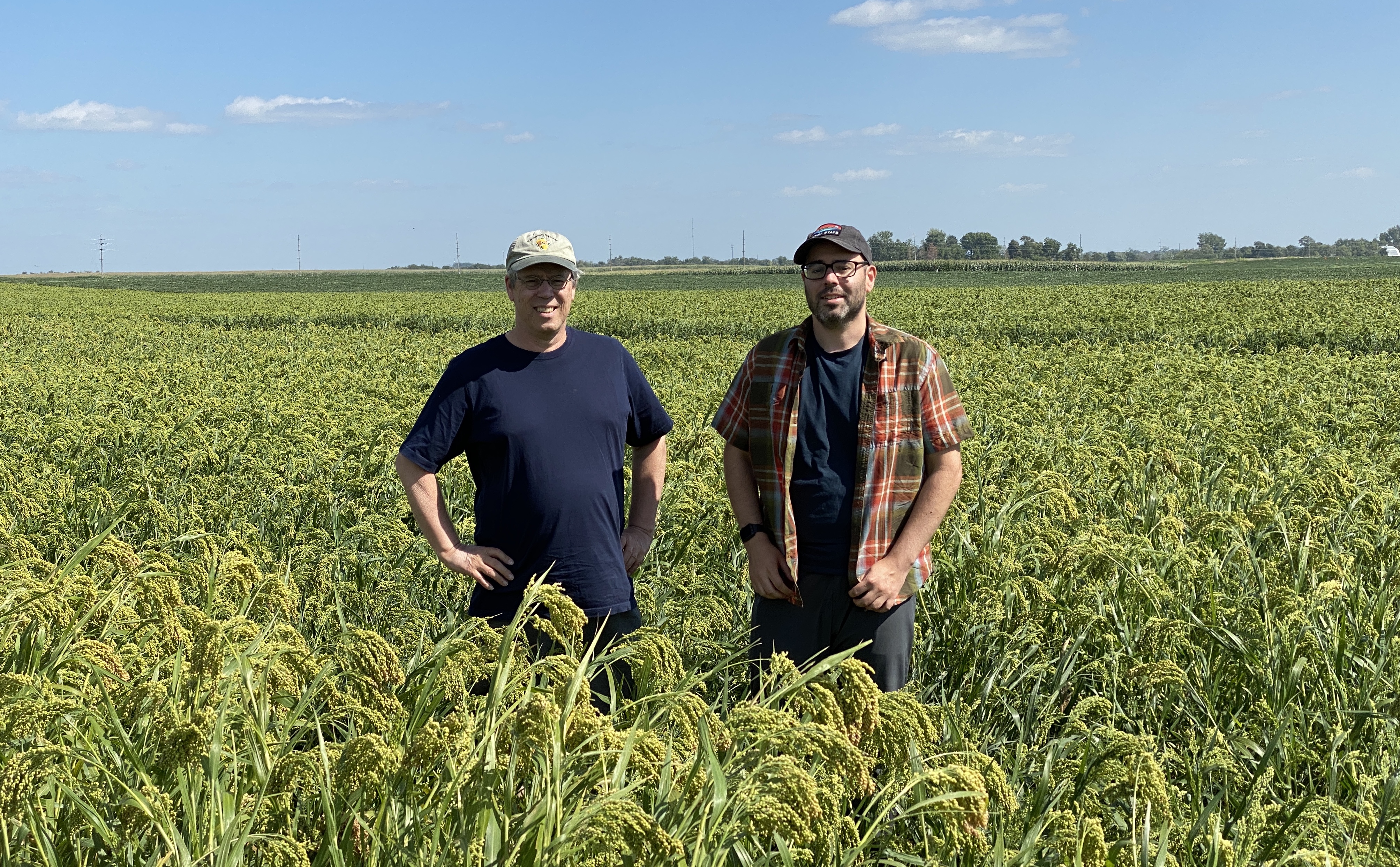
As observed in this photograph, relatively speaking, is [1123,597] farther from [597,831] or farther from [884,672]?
[597,831]

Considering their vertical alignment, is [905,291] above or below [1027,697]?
above

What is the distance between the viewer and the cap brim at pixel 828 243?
3650mm

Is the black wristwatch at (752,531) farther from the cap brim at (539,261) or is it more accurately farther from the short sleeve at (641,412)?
the cap brim at (539,261)

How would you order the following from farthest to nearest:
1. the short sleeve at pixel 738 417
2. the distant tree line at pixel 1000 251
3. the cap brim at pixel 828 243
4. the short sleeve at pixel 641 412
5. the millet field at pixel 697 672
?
1. the distant tree line at pixel 1000 251
2. the short sleeve at pixel 641 412
3. the short sleeve at pixel 738 417
4. the cap brim at pixel 828 243
5. the millet field at pixel 697 672

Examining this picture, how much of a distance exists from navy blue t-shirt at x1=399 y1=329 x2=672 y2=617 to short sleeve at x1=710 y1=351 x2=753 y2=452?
391 millimetres

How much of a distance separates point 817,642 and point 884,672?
0.26 m

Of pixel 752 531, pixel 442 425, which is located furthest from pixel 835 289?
pixel 442 425

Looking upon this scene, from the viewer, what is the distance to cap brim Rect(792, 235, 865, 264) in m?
3.65

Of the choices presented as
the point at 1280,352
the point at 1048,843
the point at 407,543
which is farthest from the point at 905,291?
the point at 1048,843

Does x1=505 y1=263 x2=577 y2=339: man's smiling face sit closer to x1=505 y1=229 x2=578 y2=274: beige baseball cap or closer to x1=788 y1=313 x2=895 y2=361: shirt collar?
x1=505 y1=229 x2=578 y2=274: beige baseball cap

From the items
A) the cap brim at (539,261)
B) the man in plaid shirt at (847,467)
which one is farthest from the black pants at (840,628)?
the cap brim at (539,261)

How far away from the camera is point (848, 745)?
2.09 meters

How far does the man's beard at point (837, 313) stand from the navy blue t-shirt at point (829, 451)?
0.12 meters

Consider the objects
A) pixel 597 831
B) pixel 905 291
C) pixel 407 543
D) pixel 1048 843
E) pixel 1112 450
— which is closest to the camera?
pixel 597 831
